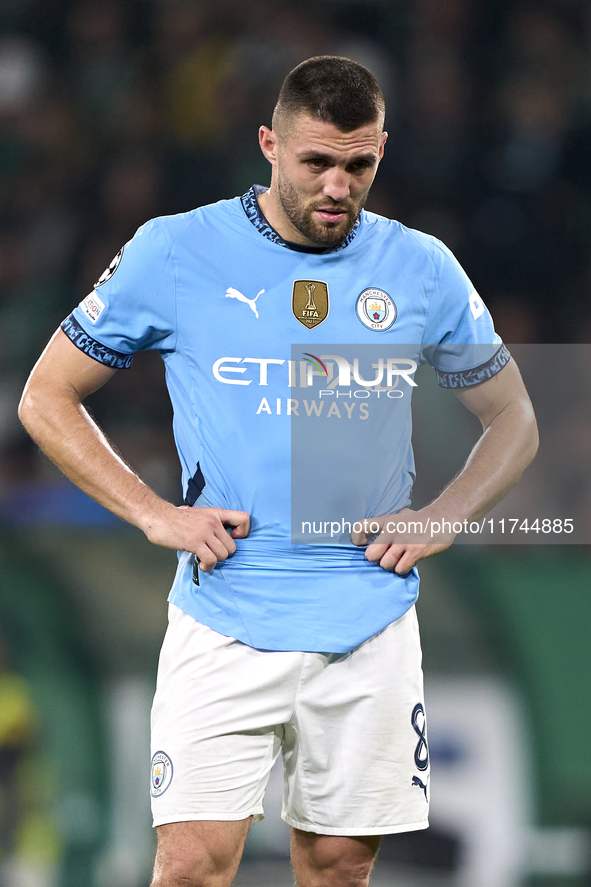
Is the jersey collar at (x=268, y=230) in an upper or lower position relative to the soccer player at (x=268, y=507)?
upper

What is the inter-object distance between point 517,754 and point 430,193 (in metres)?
2.13

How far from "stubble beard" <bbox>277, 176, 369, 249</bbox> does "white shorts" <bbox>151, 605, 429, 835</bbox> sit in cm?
79

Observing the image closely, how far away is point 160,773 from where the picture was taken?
204cm

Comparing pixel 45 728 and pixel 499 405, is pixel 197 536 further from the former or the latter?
pixel 45 728

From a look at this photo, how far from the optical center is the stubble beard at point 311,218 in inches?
81.4

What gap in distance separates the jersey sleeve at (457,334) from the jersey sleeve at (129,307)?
56cm

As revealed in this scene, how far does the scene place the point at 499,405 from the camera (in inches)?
90.8

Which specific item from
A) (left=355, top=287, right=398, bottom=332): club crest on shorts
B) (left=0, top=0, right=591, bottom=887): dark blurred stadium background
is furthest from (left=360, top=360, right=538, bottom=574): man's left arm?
(left=0, top=0, right=591, bottom=887): dark blurred stadium background

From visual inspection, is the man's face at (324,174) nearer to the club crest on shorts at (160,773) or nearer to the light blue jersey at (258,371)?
the light blue jersey at (258,371)

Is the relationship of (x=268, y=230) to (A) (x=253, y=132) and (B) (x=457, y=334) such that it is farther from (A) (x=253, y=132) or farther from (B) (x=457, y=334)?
(A) (x=253, y=132)

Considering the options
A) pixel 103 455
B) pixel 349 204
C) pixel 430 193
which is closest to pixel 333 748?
pixel 103 455

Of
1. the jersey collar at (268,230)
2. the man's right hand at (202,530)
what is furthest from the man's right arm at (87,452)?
the jersey collar at (268,230)

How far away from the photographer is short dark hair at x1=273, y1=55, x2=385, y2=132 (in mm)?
2018

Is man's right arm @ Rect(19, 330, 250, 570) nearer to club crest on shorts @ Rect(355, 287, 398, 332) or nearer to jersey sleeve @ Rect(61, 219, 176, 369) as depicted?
jersey sleeve @ Rect(61, 219, 176, 369)
